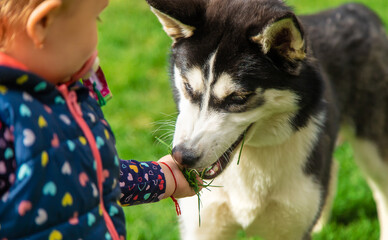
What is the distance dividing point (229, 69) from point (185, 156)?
1.73 feet

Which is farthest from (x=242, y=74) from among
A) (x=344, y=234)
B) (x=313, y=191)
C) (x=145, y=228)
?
(x=344, y=234)

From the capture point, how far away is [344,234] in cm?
407

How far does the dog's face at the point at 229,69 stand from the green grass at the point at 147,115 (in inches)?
15.5

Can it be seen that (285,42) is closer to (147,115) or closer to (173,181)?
(173,181)

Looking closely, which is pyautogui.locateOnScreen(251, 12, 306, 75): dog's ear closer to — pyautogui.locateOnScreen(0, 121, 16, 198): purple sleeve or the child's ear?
the child's ear

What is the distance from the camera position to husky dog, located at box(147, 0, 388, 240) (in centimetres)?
265

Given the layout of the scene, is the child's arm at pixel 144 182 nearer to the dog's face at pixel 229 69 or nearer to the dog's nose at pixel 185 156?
the dog's nose at pixel 185 156

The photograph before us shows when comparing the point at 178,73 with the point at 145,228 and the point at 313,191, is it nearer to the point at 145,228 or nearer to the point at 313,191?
the point at 313,191

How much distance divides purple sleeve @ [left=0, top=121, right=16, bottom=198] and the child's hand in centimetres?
82

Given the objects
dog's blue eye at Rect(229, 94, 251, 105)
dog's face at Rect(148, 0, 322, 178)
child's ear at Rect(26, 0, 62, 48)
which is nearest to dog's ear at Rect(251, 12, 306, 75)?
dog's face at Rect(148, 0, 322, 178)

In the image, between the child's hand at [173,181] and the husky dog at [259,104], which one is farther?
the husky dog at [259,104]

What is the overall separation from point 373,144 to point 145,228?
186cm

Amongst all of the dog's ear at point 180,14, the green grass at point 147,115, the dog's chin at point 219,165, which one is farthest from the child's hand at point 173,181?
the dog's ear at point 180,14

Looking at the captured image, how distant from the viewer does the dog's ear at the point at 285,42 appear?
250 cm
